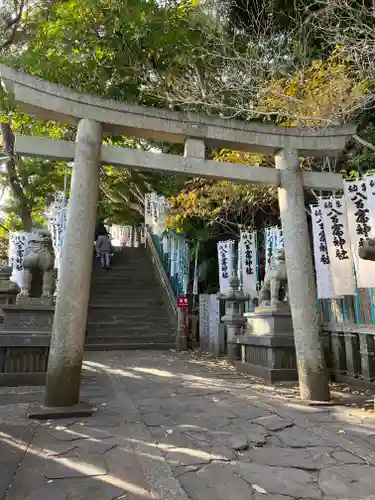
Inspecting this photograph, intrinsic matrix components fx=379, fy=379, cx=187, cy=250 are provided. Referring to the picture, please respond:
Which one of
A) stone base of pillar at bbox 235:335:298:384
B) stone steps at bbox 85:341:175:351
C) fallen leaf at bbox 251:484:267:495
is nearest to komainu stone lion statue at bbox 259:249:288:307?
stone base of pillar at bbox 235:335:298:384

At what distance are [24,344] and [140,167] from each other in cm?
364

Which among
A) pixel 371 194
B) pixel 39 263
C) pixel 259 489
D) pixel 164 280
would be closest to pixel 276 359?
pixel 371 194

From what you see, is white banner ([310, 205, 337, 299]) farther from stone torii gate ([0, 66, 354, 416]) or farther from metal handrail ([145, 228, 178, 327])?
metal handrail ([145, 228, 178, 327])

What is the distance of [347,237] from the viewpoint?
7242 millimetres

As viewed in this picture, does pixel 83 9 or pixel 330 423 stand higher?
pixel 83 9

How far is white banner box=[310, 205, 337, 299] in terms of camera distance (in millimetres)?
7418

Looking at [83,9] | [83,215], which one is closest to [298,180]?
[83,215]

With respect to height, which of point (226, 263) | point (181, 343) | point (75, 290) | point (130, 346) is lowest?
point (130, 346)

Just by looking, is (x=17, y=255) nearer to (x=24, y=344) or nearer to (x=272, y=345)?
(x=24, y=344)

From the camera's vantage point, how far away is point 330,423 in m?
4.34

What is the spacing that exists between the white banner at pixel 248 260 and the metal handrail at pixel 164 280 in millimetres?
3247

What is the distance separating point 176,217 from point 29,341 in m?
7.71

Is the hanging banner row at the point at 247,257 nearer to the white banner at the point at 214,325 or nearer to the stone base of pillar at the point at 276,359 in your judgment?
the white banner at the point at 214,325

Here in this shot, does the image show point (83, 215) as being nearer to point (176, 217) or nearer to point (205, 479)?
point (205, 479)
